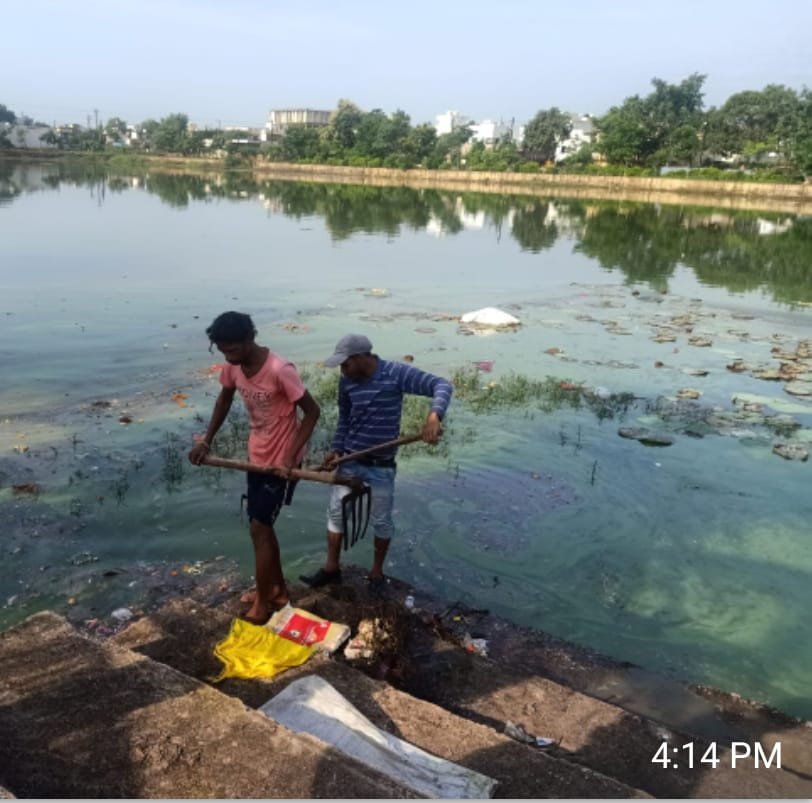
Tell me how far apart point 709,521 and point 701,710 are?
2.61m

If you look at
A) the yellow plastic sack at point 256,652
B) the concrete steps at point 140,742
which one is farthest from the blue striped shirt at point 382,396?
the concrete steps at point 140,742

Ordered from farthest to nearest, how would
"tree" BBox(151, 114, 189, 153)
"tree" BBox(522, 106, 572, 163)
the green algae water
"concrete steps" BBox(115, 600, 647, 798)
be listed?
"tree" BBox(151, 114, 189, 153)
"tree" BBox(522, 106, 572, 163)
the green algae water
"concrete steps" BBox(115, 600, 647, 798)

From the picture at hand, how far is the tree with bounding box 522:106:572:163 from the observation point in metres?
73.9

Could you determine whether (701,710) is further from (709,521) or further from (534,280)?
(534,280)

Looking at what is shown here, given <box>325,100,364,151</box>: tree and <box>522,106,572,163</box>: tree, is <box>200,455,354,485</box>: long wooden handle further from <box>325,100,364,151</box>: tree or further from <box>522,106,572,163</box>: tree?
<box>325,100,364,151</box>: tree

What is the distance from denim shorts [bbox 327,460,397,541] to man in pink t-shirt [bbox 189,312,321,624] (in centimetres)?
46

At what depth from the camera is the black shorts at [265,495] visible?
13.1ft

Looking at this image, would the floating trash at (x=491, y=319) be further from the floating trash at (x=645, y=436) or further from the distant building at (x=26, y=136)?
the distant building at (x=26, y=136)

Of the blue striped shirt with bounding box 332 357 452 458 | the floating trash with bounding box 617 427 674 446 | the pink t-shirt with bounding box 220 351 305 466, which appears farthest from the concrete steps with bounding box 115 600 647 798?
the floating trash with bounding box 617 427 674 446

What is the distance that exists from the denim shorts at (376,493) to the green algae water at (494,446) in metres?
0.87

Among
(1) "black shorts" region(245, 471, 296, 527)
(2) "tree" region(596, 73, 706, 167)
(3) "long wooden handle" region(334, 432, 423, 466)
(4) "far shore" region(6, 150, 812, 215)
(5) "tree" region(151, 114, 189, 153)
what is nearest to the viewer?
(1) "black shorts" region(245, 471, 296, 527)

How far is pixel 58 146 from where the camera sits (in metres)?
97.8

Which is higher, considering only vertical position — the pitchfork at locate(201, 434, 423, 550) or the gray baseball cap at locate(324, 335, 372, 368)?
the gray baseball cap at locate(324, 335, 372, 368)

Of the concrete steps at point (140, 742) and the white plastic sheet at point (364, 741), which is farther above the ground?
the concrete steps at point (140, 742)
